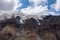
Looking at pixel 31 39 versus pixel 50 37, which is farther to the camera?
pixel 50 37

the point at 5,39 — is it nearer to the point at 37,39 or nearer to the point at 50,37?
the point at 37,39

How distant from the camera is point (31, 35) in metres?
195

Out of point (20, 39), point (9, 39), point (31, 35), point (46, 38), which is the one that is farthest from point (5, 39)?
point (46, 38)

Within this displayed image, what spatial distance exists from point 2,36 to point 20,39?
21.0m

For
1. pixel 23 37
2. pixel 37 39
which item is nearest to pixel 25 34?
pixel 23 37

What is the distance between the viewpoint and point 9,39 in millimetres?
198625

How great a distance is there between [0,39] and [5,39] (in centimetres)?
1029

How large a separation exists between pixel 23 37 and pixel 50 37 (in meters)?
31.3

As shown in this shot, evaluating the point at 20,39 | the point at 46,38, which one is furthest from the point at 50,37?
the point at 20,39

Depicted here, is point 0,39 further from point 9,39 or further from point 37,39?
point 37,39

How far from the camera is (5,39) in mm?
196875

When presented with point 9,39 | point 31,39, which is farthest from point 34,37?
point 9,39

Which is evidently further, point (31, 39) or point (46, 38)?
point (46, 38)

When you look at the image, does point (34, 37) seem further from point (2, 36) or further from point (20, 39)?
point (2, 36)
